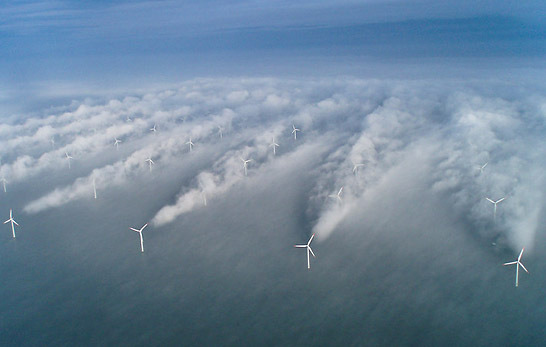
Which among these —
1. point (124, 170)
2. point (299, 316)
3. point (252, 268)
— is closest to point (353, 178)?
point (252, 268)

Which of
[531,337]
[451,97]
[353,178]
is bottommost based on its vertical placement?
[531,337]

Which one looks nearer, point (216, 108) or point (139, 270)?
point (139, 270)

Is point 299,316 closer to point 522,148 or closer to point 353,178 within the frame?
point 353,178

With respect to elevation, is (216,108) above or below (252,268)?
above

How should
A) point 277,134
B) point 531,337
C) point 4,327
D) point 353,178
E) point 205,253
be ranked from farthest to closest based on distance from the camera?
point 277,134, point 353,178, point 205,253, point 4,327, point 531,337

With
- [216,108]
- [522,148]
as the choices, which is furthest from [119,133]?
[522,148]

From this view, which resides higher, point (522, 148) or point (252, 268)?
point (522, 148)

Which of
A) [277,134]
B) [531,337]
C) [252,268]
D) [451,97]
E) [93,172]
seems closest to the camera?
[531,337]

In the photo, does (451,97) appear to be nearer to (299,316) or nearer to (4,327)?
(299,316)

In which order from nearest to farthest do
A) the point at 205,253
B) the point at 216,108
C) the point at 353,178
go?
the point at 205,253
the point at 353,178
the point at 216,108
